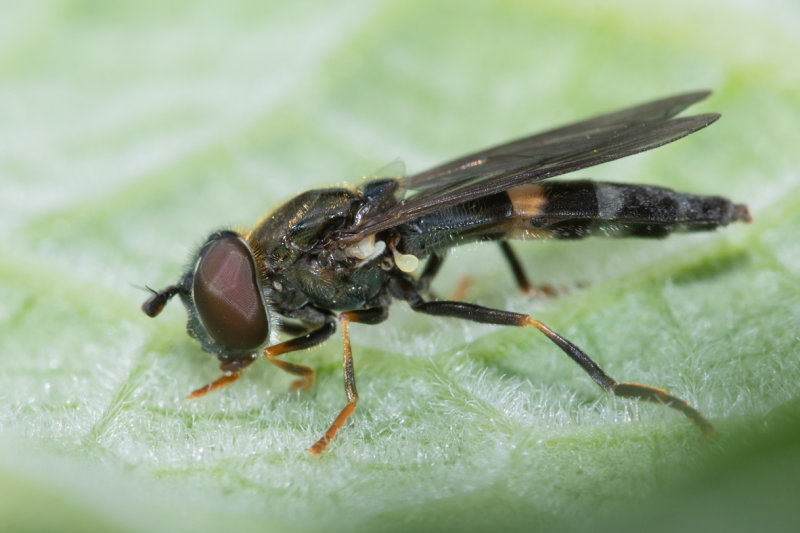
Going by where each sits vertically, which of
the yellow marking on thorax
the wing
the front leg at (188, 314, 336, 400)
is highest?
the wing

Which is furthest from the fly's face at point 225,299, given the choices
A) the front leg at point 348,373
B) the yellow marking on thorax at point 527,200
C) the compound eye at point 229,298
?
the yellow marking on thorax at point 527,200

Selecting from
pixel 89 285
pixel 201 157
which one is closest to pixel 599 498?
pixel 89 285

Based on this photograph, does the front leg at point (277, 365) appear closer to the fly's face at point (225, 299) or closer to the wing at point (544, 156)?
the fly's face at point (225, 299)

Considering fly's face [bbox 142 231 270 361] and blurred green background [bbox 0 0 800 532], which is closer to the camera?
blurred green background [bbox 0 0 800 532]

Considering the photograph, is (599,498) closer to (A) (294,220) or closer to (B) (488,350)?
(B) (488,350)

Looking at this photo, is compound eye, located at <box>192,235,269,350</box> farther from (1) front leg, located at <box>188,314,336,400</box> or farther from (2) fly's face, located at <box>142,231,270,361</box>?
(1) front leg, located at <box>188,314,336,400</box>

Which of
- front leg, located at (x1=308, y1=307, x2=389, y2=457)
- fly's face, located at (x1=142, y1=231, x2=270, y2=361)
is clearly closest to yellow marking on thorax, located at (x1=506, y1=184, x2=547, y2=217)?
front leg, located at (x1=308, y1=307, x2=389, y2=457)

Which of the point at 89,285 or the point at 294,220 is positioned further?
the point at 89,285
